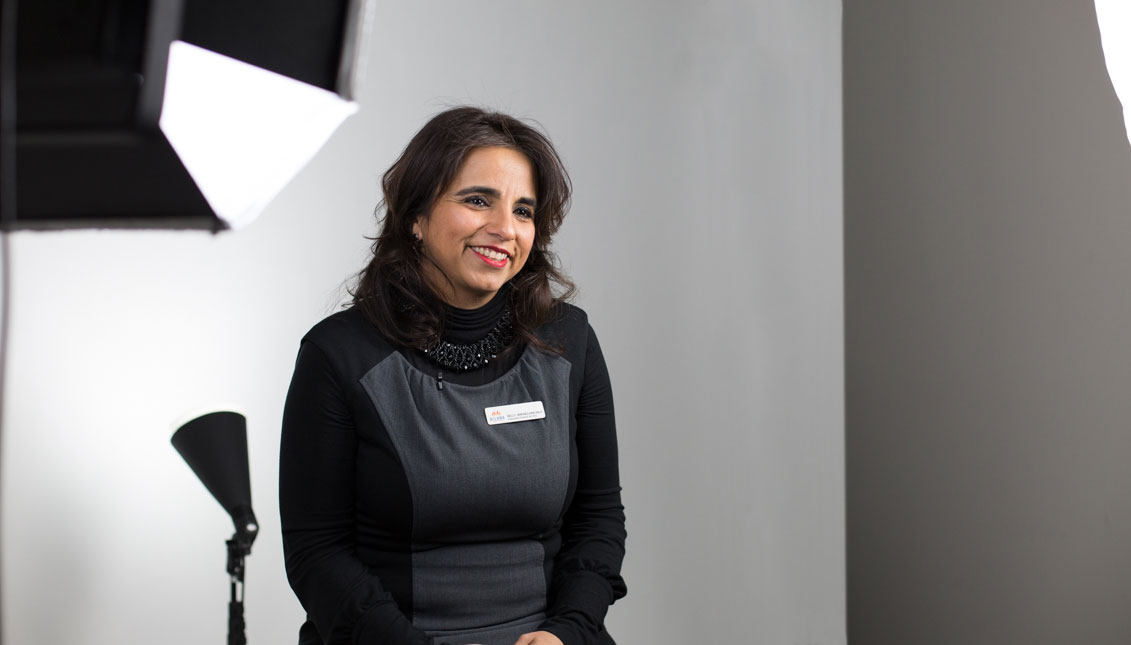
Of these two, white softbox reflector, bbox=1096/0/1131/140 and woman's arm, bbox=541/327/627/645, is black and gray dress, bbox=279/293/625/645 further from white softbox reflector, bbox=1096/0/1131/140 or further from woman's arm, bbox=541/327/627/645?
white softbox reflector, bbox=1096/0/1131/140

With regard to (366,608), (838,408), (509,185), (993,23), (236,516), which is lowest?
(366,608)

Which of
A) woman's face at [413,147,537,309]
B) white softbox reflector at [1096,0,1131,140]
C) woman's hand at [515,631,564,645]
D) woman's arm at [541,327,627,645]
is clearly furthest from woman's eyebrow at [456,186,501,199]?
white softbox reflector at [1096,0,1131,140]

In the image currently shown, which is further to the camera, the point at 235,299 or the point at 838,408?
the point at 838,408

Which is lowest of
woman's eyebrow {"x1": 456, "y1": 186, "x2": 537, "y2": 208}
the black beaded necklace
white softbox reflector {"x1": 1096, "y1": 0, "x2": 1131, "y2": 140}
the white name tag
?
the white name tag

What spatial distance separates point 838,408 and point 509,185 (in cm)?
180

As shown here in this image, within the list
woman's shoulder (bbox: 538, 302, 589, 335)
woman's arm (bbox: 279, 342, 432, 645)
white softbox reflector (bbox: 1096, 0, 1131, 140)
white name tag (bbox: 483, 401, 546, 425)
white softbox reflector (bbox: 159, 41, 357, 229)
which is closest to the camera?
white softbox reflector (bbox: 159, 41, 357, 229)

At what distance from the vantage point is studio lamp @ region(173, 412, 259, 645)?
5.35 ft

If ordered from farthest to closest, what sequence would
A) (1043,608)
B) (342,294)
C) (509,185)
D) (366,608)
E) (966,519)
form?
(966,519) → (1043,608) → (342,294) → (509,185) → (366,608)

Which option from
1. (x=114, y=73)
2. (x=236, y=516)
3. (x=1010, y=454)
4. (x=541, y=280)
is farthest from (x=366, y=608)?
(x=1010, y=454)

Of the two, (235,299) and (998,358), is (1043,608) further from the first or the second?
(235,299)

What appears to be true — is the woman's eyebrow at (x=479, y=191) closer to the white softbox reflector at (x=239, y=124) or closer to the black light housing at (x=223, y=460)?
the black light housing at (x=223, y=460)

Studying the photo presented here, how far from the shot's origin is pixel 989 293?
254 centimetres

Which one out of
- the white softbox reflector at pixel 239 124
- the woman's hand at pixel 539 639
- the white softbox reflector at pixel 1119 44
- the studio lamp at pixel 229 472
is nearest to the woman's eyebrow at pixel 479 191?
the studio lamp at pixel 229 472

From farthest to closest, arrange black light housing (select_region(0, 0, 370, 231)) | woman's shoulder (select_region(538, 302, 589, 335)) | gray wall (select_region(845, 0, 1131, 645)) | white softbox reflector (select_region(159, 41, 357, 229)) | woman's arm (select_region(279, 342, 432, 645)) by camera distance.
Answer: gray wall (select_region(845, 0, 1131, 645))
woman's shoulder (select_region(538, 302, 589, 335))
woman's arm (select_region(279, 342, 432, 645))
white softbox reflector (select_region(159, 41, 357, 229))
black light housing (select_region(0, 0, 370, 231))
